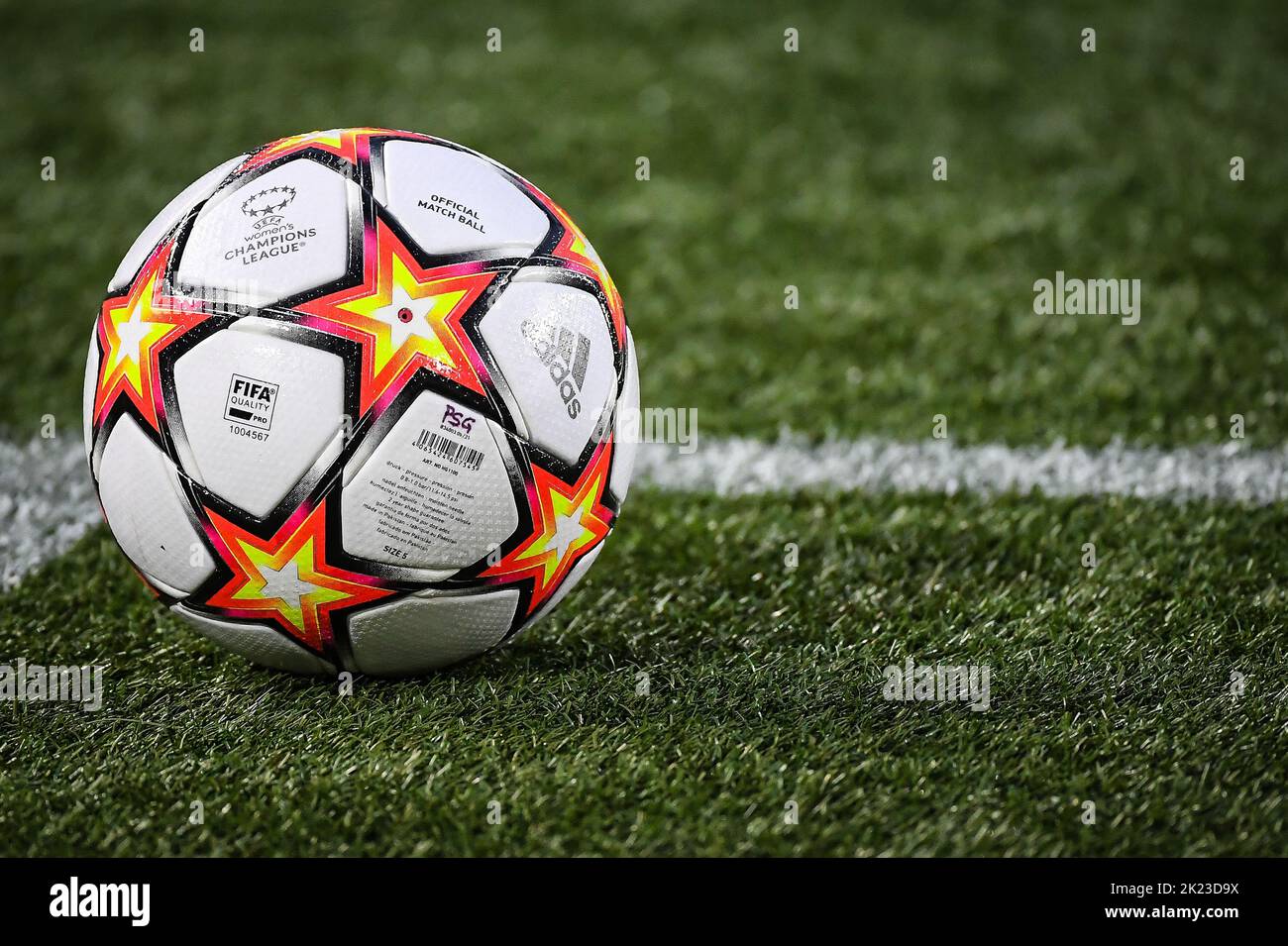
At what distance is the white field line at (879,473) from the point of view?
410cm

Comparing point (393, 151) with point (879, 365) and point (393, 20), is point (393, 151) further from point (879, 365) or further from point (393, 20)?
point (393, 20)

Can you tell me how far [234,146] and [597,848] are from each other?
567cm

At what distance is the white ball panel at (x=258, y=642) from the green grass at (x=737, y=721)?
79mm

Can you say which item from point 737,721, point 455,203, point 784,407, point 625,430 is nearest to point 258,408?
point 455,203

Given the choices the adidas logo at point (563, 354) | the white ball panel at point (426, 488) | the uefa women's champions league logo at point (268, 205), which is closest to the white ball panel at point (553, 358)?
the adidas logo at point (563, 354)

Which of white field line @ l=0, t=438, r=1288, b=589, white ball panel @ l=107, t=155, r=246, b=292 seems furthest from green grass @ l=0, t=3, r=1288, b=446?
white ball panel @ l=107, t=155, r=246, b=292

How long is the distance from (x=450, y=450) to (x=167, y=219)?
821 millimetres

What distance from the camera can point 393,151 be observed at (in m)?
2.88

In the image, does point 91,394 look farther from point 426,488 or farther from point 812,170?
point 812,170

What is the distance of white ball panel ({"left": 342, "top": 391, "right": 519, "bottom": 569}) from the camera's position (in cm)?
269

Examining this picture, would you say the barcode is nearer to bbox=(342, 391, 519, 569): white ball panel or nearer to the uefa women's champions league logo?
bbox=(342, 391, 519, 569): white ball panel

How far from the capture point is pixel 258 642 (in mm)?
2922

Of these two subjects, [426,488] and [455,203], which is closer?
[426,488]

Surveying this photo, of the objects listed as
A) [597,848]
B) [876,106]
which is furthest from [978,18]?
[597,848]
